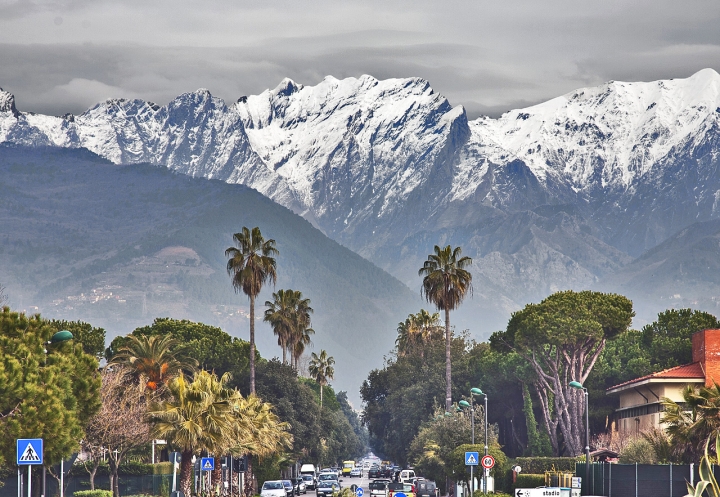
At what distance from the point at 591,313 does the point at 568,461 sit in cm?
1456

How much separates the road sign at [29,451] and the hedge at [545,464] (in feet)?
191

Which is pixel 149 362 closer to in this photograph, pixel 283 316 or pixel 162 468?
pixel 162 468

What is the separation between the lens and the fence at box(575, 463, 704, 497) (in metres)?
51.0

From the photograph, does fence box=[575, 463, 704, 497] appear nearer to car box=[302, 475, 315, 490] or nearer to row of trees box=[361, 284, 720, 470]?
row of trees box=[361, 284, 720, 470]

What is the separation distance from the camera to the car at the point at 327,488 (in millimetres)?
77750

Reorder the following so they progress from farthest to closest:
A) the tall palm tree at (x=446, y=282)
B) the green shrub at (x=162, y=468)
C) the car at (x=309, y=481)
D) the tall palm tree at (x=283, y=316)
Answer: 1. the tall palm tree at (x=283, y=316)
2. the car at (x=309, y=481)
3. the tall palm tree at (x=446, y=282)
4. the green shrub at (x=162, y=468)

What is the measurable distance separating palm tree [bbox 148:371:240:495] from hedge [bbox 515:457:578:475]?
35.8 m

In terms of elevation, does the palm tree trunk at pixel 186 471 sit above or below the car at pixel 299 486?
above

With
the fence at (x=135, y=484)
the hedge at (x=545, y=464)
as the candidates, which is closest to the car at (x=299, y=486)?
the hedge at (x=545, y=464)

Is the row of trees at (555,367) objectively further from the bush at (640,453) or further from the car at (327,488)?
the bush at (640,453)

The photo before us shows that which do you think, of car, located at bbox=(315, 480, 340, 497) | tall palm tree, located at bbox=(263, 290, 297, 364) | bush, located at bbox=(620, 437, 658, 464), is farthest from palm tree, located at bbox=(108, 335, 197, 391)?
tall palm tree, located at bbox=(263, 290, 297, 364)

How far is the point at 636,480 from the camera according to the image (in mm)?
52594

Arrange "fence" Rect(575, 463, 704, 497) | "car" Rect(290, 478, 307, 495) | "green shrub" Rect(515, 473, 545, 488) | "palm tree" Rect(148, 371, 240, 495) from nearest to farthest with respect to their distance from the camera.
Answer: "fence" Rect(575, 463, 704, 497), "palm tree" Rect(148, 371, 240, 495), "green shrub" Rect(515, 473, 545, 488), "car" Rect(290, 478, 307, 495)

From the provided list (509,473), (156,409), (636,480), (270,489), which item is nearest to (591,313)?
(509,473)
